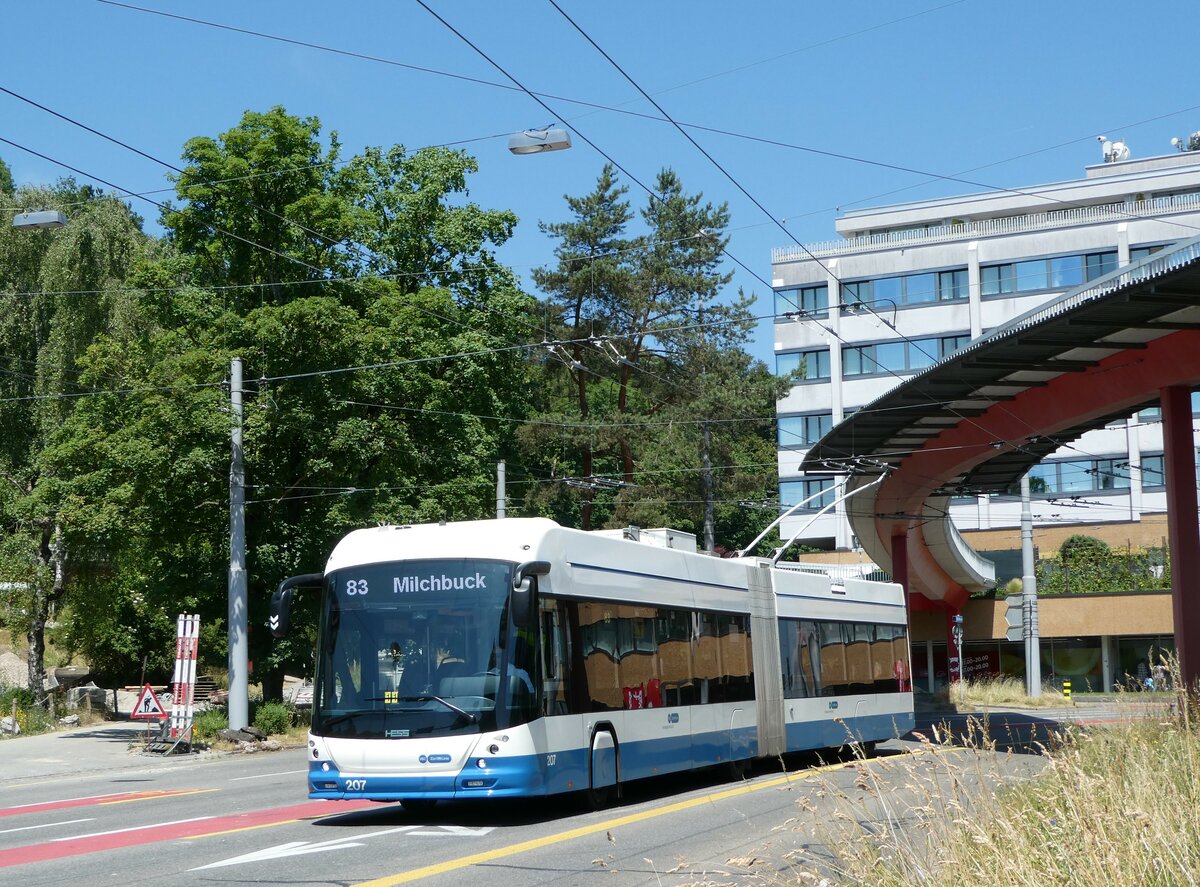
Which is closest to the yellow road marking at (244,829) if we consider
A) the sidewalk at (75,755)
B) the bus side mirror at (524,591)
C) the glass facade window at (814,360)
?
the bus side mirror at (524,591)

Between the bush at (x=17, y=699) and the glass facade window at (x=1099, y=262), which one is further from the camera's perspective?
Answer: the glass facade window at (x=1099, y=262)

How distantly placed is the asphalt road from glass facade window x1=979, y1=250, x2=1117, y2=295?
179ft

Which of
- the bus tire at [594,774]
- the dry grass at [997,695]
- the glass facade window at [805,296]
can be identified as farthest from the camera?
the glass facade window at [805,296]

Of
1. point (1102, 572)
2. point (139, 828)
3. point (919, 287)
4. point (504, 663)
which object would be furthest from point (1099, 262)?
point (139, 828)

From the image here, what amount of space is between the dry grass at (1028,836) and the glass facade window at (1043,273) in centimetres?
6537

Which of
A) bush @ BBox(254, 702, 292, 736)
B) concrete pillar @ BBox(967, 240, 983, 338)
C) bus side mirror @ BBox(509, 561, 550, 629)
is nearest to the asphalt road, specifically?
bus side mirror @ BBox(509, 561, 550, 629)

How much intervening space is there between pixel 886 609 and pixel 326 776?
1407cm

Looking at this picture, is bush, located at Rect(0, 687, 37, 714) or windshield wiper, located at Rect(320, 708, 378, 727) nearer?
windshield wiper, located at Rect(320, 708, 378, 727)

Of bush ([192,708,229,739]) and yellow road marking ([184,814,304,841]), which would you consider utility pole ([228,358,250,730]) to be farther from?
yellow road marking ([184,814,304,841])

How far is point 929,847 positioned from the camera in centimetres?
625

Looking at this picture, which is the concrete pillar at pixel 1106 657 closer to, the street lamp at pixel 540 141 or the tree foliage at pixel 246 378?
the tree foliage at pixel 246 378

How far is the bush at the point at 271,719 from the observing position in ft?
103

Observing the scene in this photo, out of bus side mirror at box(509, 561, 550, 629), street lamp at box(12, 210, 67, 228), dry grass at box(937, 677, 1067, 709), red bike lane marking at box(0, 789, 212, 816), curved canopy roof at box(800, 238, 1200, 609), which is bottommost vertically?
dry grass at box(937, 677, 1067, 709)

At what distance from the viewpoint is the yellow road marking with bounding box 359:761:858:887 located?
9.42m
